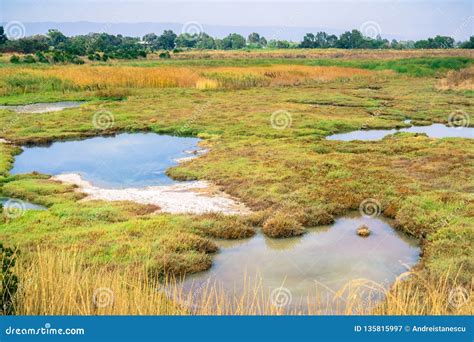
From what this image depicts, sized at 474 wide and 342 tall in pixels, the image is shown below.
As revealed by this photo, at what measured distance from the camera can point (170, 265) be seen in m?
10.9

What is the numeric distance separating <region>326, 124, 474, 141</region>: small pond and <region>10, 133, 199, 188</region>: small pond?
7684 mm

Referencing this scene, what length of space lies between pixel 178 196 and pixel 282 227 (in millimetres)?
4060

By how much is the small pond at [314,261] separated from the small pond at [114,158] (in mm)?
6476

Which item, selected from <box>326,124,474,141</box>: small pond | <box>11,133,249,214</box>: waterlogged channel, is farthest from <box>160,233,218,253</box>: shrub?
<box>326,124,474,141</box>: small pond

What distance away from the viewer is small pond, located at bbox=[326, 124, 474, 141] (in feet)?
86.4

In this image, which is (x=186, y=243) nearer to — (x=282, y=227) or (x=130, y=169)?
(x=282, y=227)

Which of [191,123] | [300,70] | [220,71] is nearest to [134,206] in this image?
[191,123]

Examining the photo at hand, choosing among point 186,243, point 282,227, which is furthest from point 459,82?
point 186,243

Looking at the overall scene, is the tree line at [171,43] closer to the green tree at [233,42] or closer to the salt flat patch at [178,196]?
the green tree at [233,42]

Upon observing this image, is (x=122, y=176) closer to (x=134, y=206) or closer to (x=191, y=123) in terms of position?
(x=134, y=206)

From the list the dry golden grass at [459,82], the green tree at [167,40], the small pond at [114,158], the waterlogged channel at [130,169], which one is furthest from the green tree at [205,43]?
the small pond at [114,158]

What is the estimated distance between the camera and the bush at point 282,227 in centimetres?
1299
